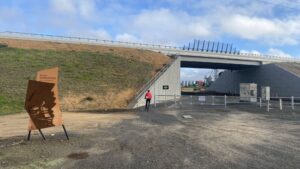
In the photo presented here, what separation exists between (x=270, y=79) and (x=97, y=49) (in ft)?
96.3

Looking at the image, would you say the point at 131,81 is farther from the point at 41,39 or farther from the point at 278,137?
the point at 278,137

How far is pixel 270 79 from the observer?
214 feet

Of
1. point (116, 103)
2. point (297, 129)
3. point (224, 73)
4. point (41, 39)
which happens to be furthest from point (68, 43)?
point (297, 129)

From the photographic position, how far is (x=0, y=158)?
10.6m

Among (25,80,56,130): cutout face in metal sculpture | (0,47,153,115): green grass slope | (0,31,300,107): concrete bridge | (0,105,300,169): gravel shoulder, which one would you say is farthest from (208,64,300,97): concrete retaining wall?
(25,80,56,130): cutout face in metal sculpture

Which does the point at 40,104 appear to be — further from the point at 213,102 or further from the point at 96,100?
the point at 96,100

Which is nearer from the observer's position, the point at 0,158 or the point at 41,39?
the point at 0,158

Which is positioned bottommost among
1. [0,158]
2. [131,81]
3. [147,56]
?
[0,158]

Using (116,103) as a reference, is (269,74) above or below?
above

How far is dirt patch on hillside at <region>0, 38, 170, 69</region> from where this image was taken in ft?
177

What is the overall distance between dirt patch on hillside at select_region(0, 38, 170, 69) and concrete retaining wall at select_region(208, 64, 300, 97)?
63.5 feet

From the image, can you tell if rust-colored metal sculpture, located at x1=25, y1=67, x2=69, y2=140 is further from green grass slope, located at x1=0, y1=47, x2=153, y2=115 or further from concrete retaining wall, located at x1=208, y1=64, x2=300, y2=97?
concrete retaining wall, located at x1=208, y1=64, x2=300, y2=97

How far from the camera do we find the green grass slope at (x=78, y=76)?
3700cm

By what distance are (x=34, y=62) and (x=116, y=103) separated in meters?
13.4
